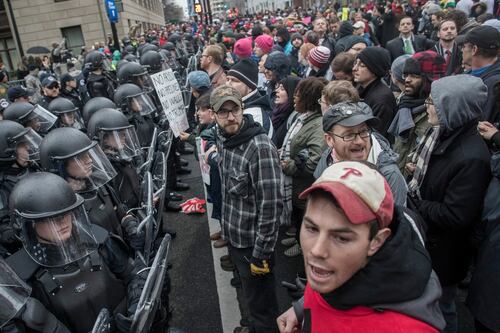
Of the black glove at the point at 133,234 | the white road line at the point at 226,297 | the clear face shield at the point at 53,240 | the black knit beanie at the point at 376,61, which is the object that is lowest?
the white road line at the point at 226,297

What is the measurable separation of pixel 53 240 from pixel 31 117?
12.1ft

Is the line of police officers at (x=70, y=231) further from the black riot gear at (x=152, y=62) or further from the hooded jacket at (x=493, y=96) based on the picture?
the black riot gear at (x=152, y=62)

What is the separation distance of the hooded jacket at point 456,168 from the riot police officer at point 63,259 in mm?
2007

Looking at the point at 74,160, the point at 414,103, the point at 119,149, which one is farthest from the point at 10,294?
the point at 414,103

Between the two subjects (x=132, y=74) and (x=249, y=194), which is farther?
(x=132, y=74)

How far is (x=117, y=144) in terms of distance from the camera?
13.1ft

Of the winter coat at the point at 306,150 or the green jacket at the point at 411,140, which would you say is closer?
the green jacket at the point at 411,140

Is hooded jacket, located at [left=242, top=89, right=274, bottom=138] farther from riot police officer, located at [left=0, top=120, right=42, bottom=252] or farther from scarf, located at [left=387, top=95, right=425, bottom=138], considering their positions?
riot police officer, located at [left=0, top=120, right=42, bottom=252]

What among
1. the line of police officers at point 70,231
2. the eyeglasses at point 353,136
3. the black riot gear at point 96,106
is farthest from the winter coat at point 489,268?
the black riot gear at point 96,106

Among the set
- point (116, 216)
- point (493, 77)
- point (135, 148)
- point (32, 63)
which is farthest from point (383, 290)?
point (32, 63)

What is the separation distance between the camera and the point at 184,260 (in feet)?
15.2

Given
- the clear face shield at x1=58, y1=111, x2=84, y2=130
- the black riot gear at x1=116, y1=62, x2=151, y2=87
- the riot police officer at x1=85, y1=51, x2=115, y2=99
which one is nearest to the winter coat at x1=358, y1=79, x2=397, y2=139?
the clear face shield at x1=58, y1=111, x2=84, y2=130

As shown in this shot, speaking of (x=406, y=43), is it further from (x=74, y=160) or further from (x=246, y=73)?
(x=74, y=160)

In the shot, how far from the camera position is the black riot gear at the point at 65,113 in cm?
594
